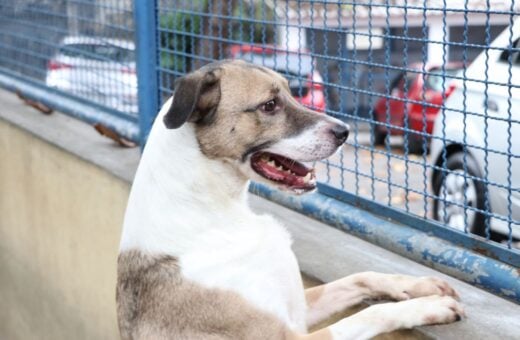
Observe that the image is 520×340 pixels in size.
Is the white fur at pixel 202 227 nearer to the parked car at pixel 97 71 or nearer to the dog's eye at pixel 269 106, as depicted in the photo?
the dog's eye at pixel 269 106

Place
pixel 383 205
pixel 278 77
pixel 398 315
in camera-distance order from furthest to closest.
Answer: pixel 383 205 → pixel 278 77 → pixel 398 315

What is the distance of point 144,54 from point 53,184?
45.2 inches

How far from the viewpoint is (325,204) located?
420cm

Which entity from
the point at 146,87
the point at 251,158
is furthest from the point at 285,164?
the point at 146,87

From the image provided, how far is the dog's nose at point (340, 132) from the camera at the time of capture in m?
3.28

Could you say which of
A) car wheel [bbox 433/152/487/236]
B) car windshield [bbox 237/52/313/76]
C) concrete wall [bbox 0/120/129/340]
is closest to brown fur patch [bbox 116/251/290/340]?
car windshield [bbox 237/52/313/76]

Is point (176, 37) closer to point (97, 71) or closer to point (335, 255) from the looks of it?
point (97, 71)

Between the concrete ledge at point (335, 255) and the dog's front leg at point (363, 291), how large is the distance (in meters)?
0.15

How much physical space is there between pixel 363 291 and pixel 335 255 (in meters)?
0.50

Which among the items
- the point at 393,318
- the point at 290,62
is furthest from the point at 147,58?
the point at 393,318

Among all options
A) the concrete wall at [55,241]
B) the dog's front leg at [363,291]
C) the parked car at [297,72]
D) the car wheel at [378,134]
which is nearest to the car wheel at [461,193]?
the car wheel at [378,134]

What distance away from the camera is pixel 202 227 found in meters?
3.20

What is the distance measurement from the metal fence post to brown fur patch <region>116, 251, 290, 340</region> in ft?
6.92

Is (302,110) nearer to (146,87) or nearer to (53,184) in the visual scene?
(146,87)
